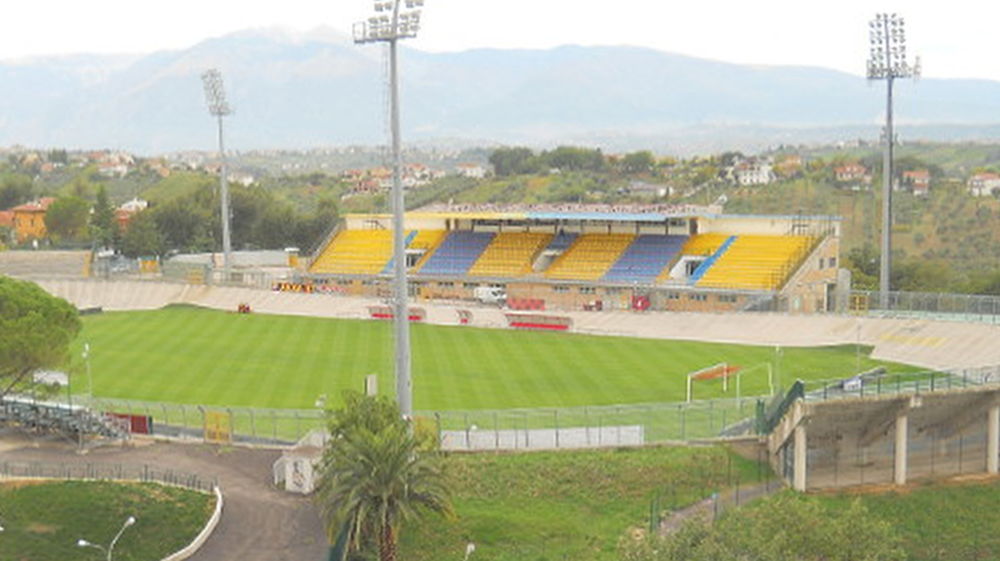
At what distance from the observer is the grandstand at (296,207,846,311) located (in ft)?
230

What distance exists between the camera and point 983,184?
462 ft

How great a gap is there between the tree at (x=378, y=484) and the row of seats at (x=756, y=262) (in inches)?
1690

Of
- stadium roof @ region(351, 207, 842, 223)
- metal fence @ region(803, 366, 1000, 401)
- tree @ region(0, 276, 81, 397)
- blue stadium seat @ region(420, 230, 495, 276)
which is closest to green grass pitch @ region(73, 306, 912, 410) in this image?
tree @ region(0, 276, 81, 397)

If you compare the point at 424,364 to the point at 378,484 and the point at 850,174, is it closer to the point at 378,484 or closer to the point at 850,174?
the point at 378,484

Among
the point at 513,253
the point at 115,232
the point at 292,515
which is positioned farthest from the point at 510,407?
the point at 115,232

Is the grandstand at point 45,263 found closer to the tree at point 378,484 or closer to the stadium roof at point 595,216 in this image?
the stadium roof at point 595,216

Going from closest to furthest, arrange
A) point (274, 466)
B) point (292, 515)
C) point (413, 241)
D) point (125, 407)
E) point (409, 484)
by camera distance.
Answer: point (409, 484)
point (292, 515)
point (274, 466)
point (125, 407)
point (413, 241)

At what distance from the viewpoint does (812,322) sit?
61406 millimetres

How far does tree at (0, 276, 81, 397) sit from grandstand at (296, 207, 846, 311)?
3847 centimetres

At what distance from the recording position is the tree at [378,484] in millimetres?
28609

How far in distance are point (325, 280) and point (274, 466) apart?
168 ft

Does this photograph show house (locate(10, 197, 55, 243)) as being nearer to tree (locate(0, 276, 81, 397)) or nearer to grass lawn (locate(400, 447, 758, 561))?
→ tree (locate(0, 276, 81, 397))

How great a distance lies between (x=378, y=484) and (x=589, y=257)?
51.4m

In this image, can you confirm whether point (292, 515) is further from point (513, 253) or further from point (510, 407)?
point (513, 253)
